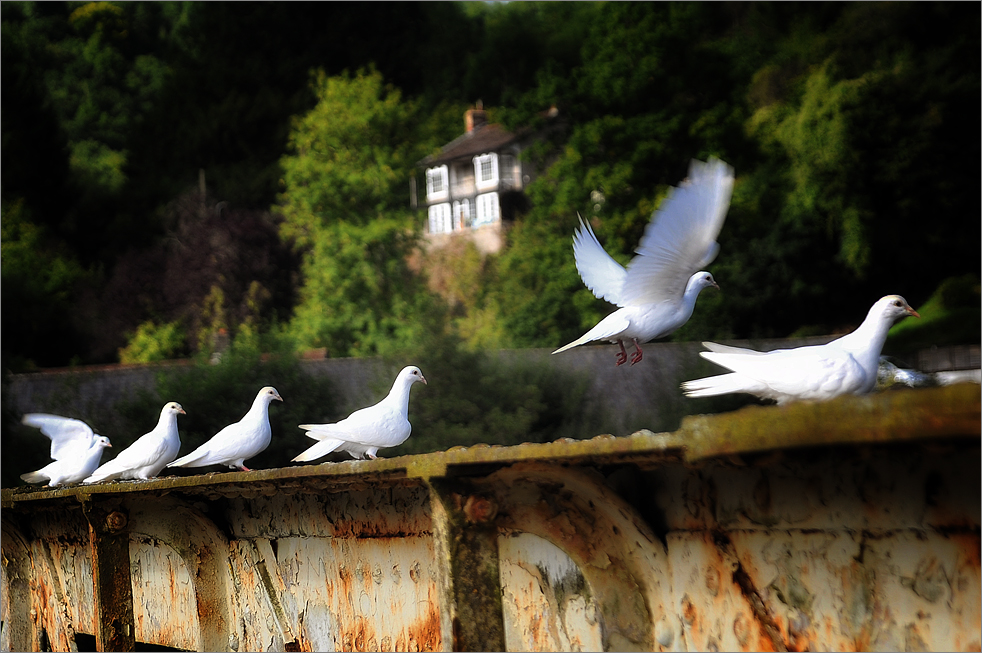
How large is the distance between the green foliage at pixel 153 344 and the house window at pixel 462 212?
588 inches

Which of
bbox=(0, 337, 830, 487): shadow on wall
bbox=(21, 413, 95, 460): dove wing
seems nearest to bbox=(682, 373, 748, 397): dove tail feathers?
bbox=(21, 413, 95, 460): dove wing

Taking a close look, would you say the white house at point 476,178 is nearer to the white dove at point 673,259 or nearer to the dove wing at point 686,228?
the white dove at point 673,259

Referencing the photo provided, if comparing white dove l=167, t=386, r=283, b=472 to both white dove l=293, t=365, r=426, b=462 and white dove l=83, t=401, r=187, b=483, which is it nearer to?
white dove l=83, t=401, r=187, b=483

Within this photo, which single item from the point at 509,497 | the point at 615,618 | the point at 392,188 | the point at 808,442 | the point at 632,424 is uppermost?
the point at 392,188

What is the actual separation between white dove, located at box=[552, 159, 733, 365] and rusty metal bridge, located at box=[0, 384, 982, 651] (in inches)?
66.3

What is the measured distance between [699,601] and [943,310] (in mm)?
28321

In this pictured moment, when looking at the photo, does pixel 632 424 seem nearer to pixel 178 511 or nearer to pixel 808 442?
pixel 178 511

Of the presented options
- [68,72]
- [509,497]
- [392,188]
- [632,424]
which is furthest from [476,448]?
[68,72]

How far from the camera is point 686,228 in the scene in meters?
5.62

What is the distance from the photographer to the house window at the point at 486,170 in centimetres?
4844

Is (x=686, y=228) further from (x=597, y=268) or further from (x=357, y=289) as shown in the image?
(x=357, y=289)

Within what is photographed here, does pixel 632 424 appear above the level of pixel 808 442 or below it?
below

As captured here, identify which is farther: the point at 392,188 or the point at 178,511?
the point at 392,188

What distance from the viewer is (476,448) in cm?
320
